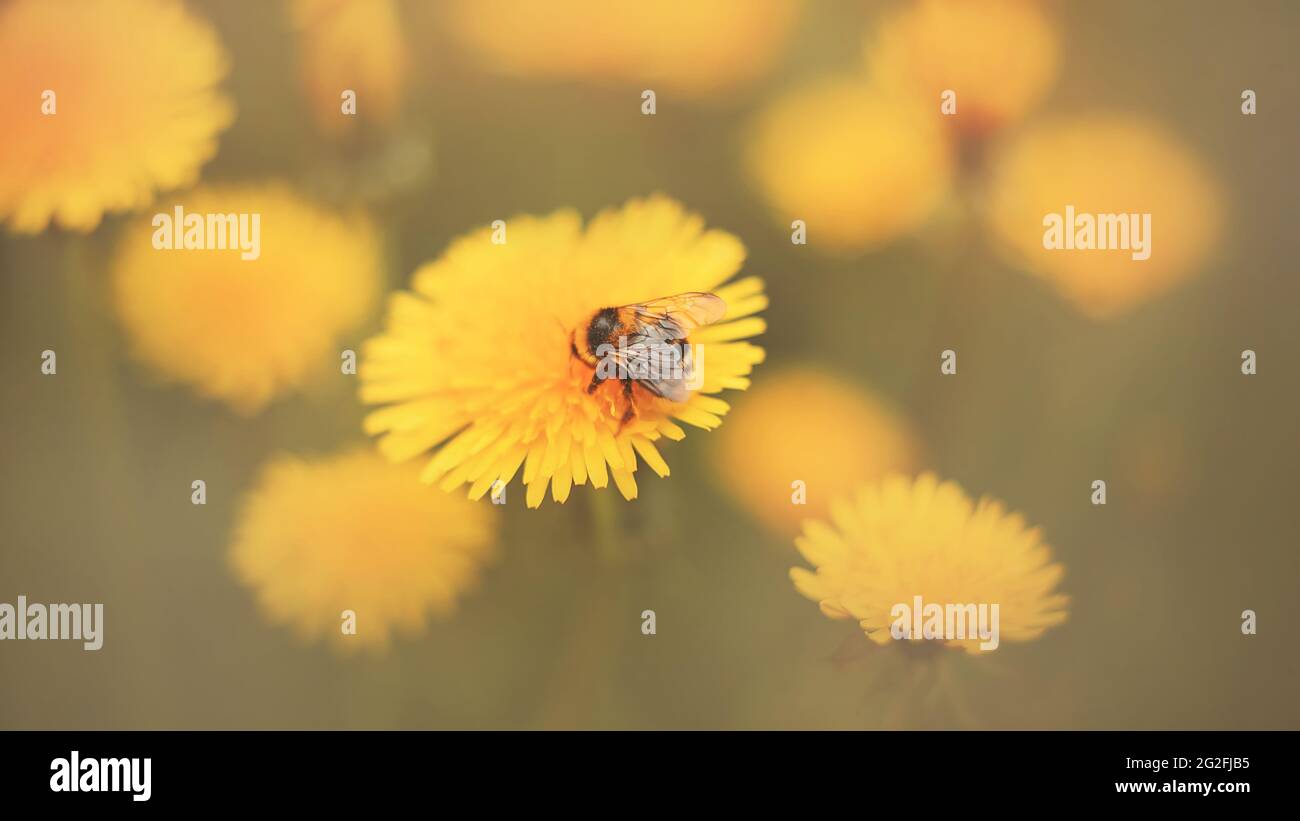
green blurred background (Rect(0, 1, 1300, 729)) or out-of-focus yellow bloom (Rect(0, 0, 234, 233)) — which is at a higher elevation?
out-of-focus yellow bloom (Rect(0, 0, 234, 233))

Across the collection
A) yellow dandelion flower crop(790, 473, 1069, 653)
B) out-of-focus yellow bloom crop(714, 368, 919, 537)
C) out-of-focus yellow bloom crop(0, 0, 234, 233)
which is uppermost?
out-of-focus yellow bloom crop(0, 0, 234, 233)

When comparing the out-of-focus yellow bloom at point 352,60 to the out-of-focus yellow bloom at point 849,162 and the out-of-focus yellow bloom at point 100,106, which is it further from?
the out-of-focus yellow bloom at point 849,162

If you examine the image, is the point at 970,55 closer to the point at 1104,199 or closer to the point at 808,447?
the point at 1104,199

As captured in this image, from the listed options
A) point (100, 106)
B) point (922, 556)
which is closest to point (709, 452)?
point (922, 556)

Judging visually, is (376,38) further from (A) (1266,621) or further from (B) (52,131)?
(A) (1266,621)

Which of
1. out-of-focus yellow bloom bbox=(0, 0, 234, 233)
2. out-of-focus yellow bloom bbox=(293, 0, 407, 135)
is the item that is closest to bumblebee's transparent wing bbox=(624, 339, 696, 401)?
out-of-focus yellow bloom bbox=(293, 0, 407, 135)

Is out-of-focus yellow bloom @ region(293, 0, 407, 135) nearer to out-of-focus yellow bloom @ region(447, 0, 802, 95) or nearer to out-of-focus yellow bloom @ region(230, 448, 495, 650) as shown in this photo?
out-of-focus yellow bloom @ region(447, 0, 802, 95)
